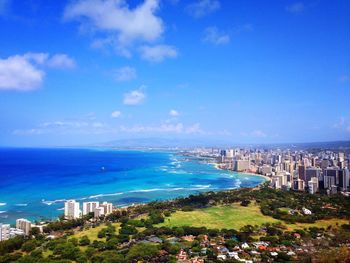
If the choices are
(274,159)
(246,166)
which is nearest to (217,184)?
(246,166)

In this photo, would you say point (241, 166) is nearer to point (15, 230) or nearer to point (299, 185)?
point (299, 185)

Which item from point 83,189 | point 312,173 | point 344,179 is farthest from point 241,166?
point 83,189

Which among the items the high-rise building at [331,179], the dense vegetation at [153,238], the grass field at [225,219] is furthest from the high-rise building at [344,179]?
the grass field at [225,219]

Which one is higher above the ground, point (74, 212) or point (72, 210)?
point (72, 210)

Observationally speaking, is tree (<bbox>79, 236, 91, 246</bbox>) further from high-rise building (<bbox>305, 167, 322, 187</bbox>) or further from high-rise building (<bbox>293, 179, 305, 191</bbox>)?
high-rise building (<bbox>305, 167, 322, 187</bbox>)

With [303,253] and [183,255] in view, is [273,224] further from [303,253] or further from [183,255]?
[183,255]

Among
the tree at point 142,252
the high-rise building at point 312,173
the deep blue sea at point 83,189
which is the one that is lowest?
the deep blue sea at point 83,189

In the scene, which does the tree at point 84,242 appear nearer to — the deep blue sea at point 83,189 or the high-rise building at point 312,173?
the deep blue sea at point 83,189

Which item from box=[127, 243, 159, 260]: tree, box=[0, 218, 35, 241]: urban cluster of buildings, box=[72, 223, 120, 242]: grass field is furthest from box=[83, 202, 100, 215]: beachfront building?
box=[127, 243, 159, 260]: tree

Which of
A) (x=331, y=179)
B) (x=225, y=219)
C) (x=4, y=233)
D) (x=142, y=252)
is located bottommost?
(x=225, y=219)
